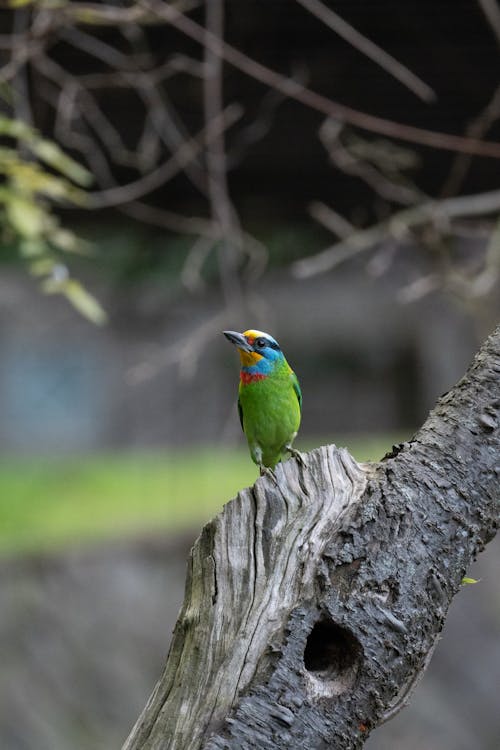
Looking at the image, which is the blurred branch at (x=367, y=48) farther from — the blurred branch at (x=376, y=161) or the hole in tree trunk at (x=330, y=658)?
the hole in tree trunk at (x=330, y=658)

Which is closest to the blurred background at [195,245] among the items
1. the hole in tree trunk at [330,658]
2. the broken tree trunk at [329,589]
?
the broken tree trunk at [329,589]

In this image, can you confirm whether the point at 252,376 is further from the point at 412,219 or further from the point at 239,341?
the point at 412,219

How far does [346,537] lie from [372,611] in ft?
0.43

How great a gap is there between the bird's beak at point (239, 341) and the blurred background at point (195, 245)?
39 centimetres

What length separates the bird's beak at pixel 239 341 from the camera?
2924 millimetres

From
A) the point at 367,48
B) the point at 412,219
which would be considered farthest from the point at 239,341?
the point at 412,219

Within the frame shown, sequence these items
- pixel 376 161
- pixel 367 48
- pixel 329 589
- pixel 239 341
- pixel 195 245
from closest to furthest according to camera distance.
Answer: pixel 329 589 < pixel 239 341 < pixel 367 48 < pixel 376 161 < pixel 195 245

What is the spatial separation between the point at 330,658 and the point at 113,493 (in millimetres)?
6611

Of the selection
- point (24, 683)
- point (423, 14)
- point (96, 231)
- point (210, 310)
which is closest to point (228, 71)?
point (423, 14)

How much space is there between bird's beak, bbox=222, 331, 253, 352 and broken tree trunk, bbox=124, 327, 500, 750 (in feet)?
3.59

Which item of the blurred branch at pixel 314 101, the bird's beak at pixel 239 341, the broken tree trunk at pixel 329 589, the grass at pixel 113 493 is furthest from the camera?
the grass at pixel 113 493

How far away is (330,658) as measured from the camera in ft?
5.84

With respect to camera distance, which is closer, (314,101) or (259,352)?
(259,352)

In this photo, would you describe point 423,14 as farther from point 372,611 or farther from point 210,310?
point 210,310
